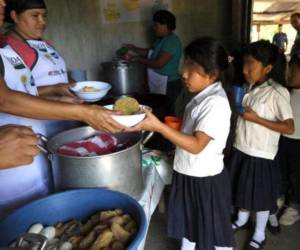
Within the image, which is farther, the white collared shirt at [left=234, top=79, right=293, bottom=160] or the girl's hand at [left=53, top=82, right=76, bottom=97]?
the white collared shirt at [left=234, top=79, right=293, bottom=160]

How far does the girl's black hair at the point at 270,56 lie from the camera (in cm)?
151

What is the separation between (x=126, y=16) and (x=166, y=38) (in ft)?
2.03

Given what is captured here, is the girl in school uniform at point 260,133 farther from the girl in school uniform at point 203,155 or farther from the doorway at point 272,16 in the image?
the doorway at point 272,16

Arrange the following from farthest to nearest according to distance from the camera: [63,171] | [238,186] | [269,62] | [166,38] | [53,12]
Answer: [166,38] < [53,12] < [238,186] < [269,62] < [63,171]

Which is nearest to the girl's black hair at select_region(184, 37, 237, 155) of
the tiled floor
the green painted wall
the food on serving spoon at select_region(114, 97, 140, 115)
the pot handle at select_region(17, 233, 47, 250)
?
the food on serving spoon at select_region(114, 97, 140, 115)

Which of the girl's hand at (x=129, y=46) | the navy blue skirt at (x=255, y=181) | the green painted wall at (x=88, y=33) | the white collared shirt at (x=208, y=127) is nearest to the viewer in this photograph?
the white collared shirt at (x=208, y=127)

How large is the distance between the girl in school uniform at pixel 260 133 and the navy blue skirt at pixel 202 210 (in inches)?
11.5

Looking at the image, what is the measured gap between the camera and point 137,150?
37.1 inches

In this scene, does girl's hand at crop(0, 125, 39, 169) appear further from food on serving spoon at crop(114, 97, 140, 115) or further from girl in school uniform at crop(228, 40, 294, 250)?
girl in school uniform at crop(228, 40, 294, 250)

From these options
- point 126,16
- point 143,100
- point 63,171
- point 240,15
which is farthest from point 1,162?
point 240,15

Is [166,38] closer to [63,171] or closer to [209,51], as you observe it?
[209,51]

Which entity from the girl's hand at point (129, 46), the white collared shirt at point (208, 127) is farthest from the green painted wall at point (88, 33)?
the white collared shirt at point (208, 127)

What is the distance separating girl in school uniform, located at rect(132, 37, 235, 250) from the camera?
1.16m

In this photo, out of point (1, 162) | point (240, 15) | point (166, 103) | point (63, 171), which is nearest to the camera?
point (1, 162)
